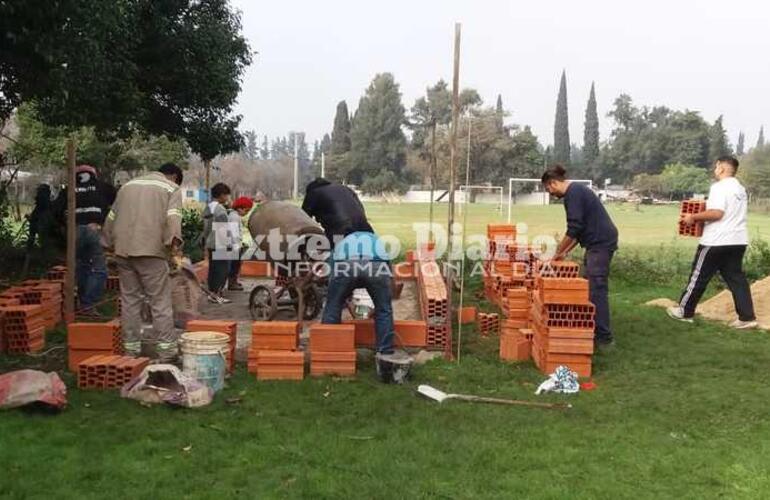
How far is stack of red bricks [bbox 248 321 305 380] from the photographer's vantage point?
5.38 meters

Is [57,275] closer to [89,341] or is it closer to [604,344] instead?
[89,341]

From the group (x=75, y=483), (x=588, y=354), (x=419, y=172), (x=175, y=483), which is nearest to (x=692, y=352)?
(x=588, y=354)

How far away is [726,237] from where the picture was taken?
710 centimetres

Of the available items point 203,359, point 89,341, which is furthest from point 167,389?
point 89,341

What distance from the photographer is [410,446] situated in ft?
13.0

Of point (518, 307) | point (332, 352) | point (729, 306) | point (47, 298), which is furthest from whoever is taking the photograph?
point (729, 306)

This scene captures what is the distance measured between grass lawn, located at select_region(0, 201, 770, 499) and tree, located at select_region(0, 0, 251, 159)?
8.72ft

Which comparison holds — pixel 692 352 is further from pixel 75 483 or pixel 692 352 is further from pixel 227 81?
pixel 227 81

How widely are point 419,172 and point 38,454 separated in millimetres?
46043

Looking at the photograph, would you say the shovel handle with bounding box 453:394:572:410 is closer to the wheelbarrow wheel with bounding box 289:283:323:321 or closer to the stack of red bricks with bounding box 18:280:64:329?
the wheelbarrow wheel with bounding box 289:283:323:321

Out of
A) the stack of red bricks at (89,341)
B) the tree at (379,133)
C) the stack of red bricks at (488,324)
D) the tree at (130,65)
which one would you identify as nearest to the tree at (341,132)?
the tree at (379,133)

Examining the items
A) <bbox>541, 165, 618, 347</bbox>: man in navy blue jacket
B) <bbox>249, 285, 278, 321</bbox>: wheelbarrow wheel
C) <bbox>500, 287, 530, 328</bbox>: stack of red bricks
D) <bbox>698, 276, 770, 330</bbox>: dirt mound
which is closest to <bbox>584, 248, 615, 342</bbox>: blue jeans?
<bbox>541, 165, 618, 347</bbox>: man in navy blue jacket

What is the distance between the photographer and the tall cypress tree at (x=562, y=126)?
77938 mm

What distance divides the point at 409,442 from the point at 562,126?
78.6 m
